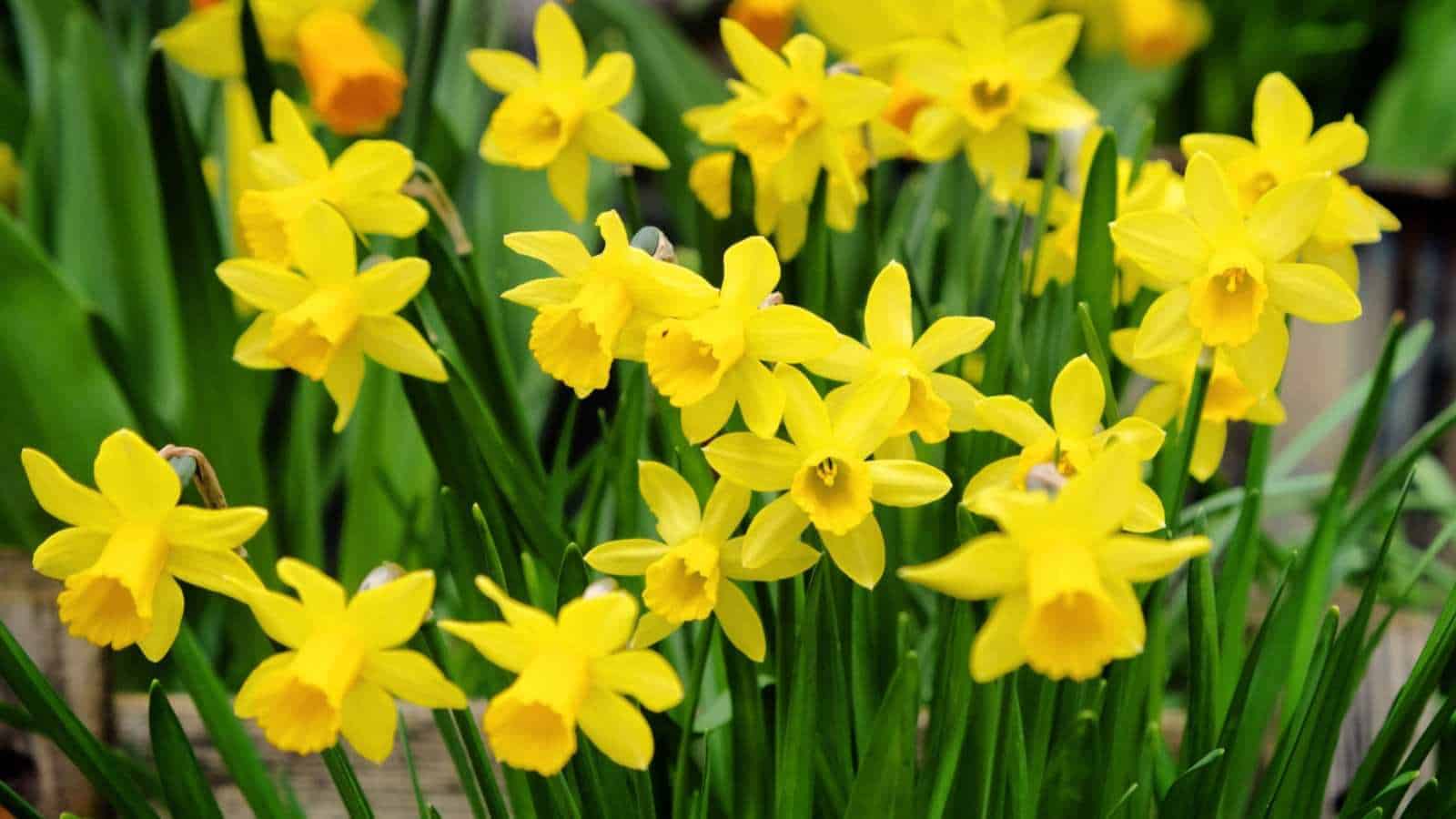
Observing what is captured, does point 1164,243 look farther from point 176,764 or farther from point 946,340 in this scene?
point 176,764

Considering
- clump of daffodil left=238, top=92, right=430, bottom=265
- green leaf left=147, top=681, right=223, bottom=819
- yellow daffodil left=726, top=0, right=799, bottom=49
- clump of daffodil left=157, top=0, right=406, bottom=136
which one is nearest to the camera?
green leaf left=147, top=681, right=223, bottom=819

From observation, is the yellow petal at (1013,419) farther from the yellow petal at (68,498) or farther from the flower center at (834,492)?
the yellow petal at (68,498)

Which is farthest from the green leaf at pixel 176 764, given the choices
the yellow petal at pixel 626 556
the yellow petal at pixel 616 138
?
the yellow petal at pixel 616 138

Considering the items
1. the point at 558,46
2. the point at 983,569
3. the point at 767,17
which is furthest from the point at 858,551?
the point at 767,17

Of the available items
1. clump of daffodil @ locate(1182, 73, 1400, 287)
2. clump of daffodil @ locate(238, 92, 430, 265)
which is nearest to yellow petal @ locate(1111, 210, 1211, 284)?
clump of daffodil @ locate(1182, 73, 1400, 287)

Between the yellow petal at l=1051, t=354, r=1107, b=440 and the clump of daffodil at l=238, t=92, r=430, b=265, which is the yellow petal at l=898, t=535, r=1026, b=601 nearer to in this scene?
the yellow petal at l=1051, t=354, r=1107, b=440

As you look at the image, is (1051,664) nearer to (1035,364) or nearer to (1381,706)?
(1035,364)

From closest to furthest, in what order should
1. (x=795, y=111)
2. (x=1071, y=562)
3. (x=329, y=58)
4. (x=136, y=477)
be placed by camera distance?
1. (x=1071, y=562)
2. (x=136, y=477)
3. (x=795, y=111)
4. (x=329, y=58)
